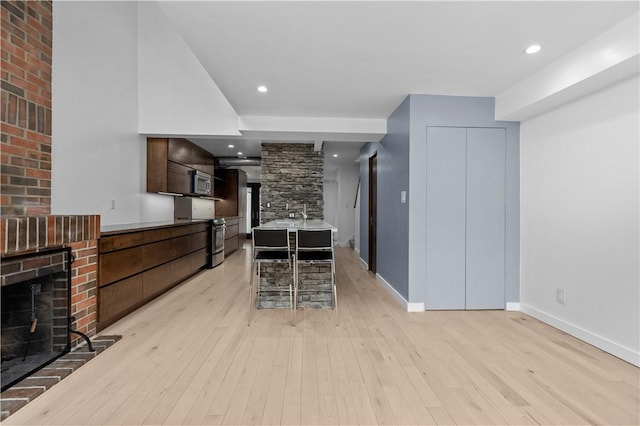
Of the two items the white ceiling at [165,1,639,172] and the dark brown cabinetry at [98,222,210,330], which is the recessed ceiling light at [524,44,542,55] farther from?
the dark brown cabinetry at [98,222,210,330]

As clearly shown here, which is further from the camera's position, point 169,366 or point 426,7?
point 169,366

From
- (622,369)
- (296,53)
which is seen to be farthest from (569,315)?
(296,53)

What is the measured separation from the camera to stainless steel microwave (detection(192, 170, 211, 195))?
577 cm

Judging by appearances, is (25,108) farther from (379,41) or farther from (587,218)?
(587,218)

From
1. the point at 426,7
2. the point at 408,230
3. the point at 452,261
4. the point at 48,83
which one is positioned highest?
the point at 426,7

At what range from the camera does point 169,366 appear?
7.17ft

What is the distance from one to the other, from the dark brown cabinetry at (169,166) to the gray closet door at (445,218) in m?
4.00

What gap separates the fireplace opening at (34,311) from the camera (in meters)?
1.97

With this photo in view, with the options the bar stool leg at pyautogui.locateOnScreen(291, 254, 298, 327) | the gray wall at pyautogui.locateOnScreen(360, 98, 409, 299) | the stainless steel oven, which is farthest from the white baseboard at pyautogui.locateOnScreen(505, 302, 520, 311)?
the stainless steel oven

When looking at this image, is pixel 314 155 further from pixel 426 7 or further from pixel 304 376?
pixel 304 376

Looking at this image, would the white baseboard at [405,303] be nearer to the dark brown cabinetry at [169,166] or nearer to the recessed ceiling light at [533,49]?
the recessed ceiling light at [533,49]

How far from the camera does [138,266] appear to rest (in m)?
3.35

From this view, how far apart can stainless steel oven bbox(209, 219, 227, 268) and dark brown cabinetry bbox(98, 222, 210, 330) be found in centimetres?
90

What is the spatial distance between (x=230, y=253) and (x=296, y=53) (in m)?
6.02
